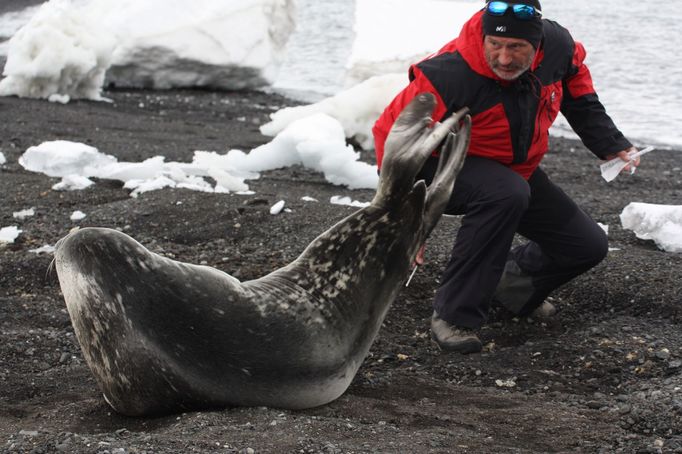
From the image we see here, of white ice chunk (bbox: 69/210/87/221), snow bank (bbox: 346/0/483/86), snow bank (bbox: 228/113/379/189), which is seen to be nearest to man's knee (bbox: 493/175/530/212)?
white ice chunk (bbox: 69/210/87/221)

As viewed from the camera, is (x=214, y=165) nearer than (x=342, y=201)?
No

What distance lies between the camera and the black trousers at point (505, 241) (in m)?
4.08

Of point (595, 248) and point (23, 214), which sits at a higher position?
point (595, 248)

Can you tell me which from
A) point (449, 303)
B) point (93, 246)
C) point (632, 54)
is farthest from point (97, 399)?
point (632, 54)

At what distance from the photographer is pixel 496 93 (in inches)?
160

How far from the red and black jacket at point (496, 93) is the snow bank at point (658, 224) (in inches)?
61.4

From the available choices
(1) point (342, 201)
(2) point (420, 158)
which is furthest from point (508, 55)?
(1) point (342, 201)

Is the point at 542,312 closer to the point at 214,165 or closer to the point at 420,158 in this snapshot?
the point at 420,158

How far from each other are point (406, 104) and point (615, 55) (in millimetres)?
11978

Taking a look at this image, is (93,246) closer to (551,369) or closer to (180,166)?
(551,369)

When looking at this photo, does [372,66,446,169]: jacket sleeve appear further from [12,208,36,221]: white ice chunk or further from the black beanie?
[12,208,36,221]: white ice chunk

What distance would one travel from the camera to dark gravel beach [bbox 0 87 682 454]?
3111 millimetres

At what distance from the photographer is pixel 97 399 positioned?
141 inches

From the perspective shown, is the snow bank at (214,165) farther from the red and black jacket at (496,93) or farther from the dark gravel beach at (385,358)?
the red and black jacket at (496,93)
